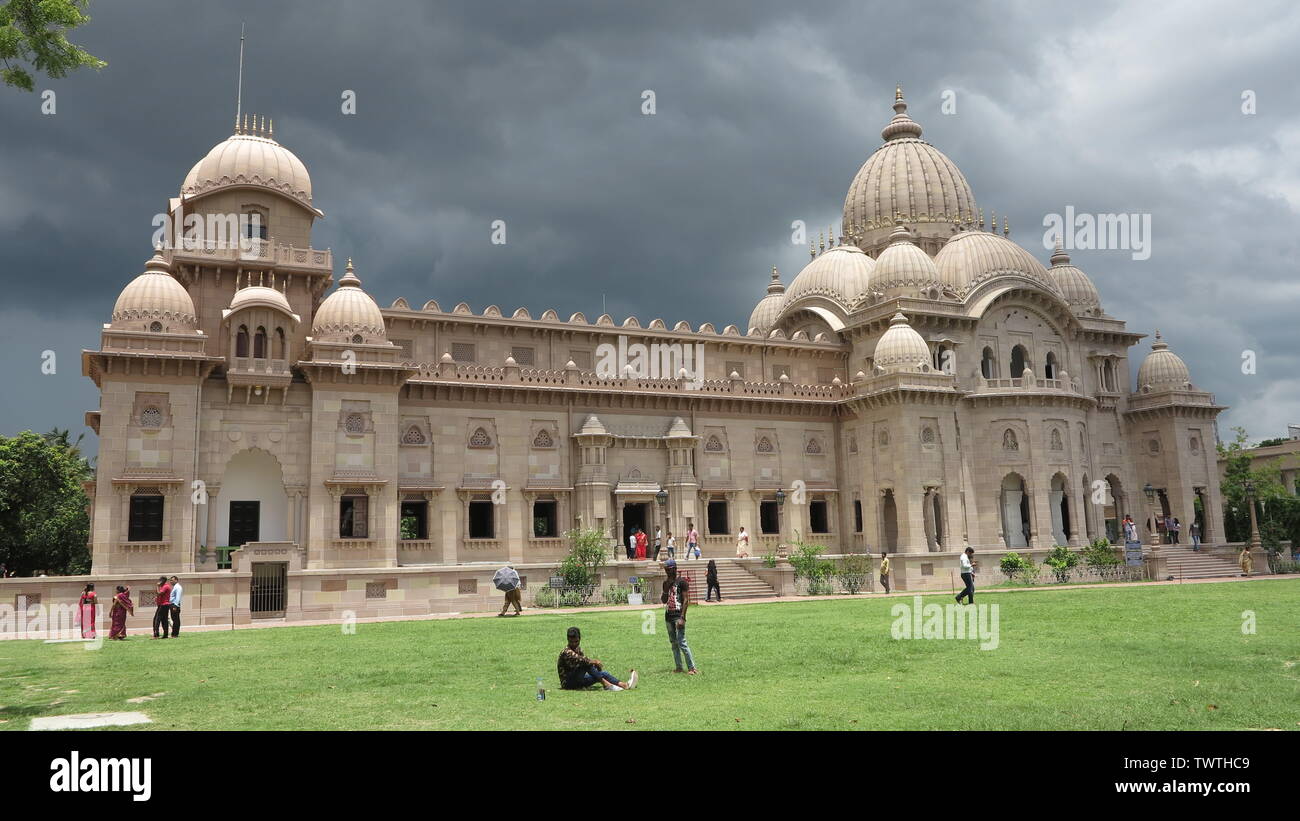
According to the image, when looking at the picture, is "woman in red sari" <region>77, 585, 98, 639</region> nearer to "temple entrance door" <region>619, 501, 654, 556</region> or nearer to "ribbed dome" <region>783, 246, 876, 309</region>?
"temple entrance door" <region>619, 501, 654, 556</region>

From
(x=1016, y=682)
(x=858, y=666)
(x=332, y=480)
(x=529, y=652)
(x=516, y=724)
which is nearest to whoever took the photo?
(x=516, y=724)

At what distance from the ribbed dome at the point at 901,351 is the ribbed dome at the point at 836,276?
608 centimetres

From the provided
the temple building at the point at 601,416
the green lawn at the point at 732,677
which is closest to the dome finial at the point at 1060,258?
the temple building at the point at 601,416

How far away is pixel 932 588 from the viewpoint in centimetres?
3553

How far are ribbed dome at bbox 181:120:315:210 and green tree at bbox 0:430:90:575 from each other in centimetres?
1830

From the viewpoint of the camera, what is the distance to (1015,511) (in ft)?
137

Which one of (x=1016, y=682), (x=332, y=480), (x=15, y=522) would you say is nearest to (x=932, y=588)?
(x=332, y=480)

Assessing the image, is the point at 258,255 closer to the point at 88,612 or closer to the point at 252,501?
the point at 252,501

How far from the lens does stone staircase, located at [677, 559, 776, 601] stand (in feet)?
107

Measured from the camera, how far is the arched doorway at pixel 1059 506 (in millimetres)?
42062

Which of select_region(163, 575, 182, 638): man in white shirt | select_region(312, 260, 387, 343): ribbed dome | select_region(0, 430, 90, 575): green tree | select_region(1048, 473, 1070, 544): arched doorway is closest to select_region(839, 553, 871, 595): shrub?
select_region(1048, 473, 1070, 544): arched doorway
